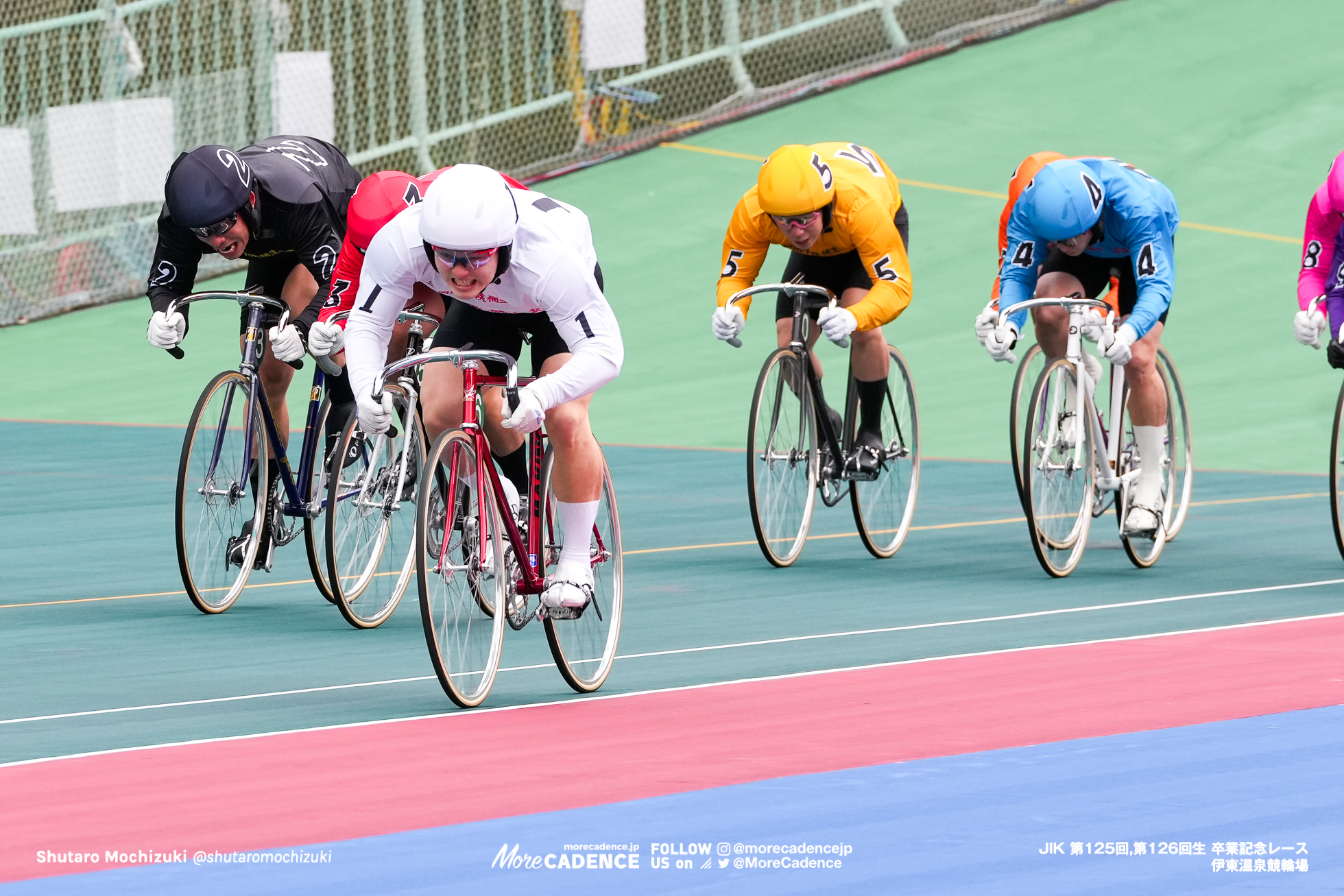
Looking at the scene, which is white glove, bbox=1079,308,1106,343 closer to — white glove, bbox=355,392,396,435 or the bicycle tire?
the bicycle tire

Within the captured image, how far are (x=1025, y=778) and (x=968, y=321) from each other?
11616 mm

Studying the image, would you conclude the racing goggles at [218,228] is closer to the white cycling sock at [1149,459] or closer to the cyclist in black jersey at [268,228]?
the cyclist in black jersey at [268,228]

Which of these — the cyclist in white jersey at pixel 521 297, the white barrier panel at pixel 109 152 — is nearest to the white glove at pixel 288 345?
the cyclist in white jersey at pixel 521 297

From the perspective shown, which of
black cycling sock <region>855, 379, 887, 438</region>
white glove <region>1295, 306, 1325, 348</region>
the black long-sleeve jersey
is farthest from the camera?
black cycling sock <region>855, 379, 887, 438</region>

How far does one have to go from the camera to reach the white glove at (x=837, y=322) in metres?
9.43

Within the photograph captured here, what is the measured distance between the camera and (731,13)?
22031 mm

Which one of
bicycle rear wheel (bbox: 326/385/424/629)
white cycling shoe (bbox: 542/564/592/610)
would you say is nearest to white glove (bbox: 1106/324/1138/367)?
bicycle rear wheel (bbox: 326/385/424/629)

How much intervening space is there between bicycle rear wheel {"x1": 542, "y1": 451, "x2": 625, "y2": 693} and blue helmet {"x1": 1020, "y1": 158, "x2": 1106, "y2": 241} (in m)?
2.77

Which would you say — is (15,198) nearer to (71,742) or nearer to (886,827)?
(71,742)

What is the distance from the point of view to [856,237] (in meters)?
9.62

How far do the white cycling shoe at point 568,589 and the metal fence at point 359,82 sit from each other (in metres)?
13.4

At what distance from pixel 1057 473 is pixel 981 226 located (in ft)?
31.9

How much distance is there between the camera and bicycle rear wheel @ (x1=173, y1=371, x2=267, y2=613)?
853 cm

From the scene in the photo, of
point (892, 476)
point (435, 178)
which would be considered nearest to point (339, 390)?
point (435, 178)
